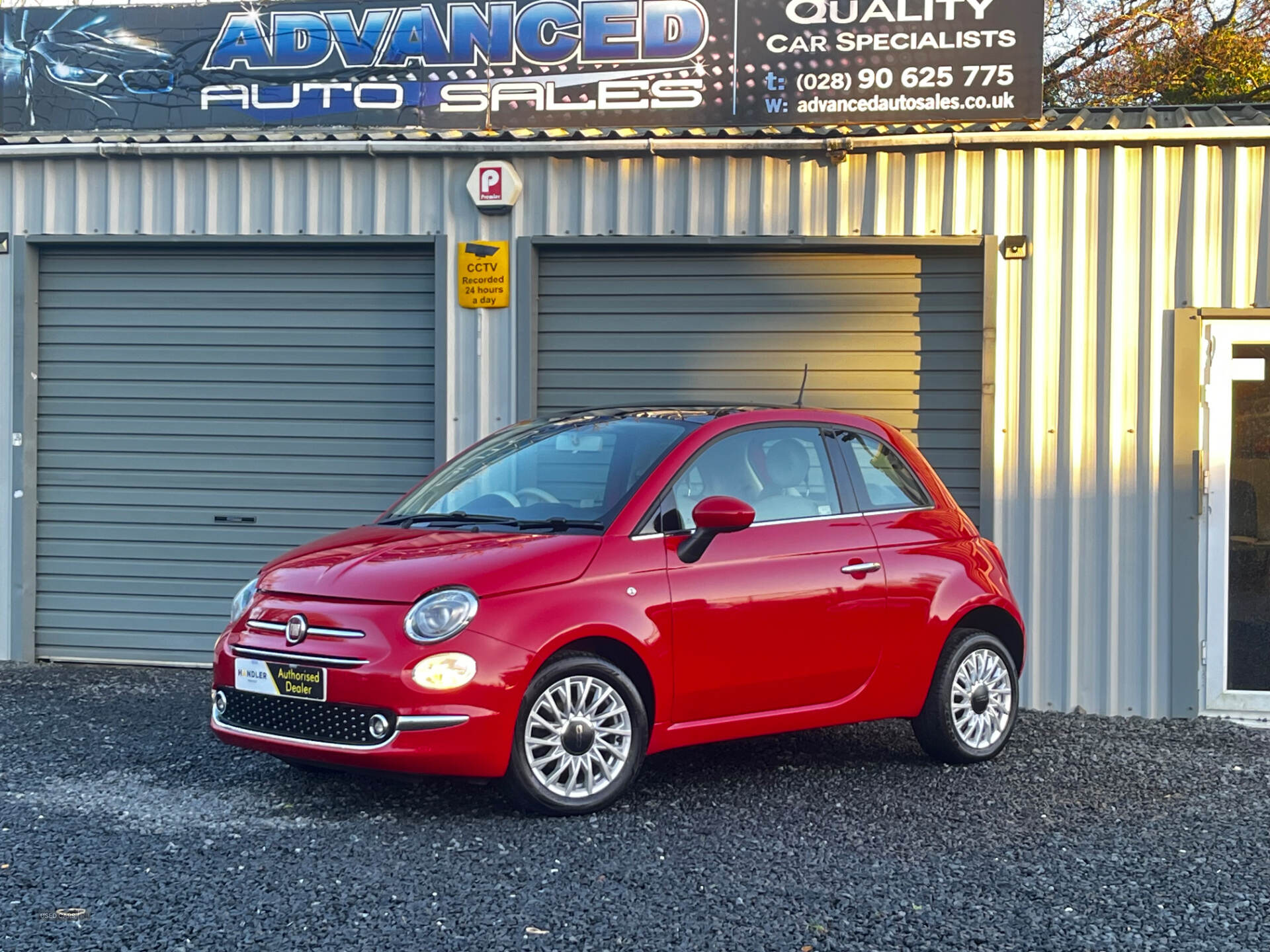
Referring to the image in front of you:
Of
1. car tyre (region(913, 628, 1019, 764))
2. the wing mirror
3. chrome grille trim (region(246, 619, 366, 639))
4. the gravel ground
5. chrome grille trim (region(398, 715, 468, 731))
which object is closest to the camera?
the gravel ground

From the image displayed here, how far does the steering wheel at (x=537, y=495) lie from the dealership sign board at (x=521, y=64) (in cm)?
378

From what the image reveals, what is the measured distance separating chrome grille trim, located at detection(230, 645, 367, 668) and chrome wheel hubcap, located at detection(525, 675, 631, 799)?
0.71 m

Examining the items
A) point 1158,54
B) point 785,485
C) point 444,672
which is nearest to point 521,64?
point 785,485

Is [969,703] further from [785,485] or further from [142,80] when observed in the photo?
[142,80]

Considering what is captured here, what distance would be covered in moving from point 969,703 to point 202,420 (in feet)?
18.3

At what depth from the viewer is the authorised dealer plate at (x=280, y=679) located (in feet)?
18.5

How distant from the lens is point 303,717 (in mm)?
5695

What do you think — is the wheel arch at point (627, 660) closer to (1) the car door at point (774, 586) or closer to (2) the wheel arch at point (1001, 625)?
(1) the car door at point (774, 586)

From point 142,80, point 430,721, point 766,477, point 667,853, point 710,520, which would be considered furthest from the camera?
point 142,80

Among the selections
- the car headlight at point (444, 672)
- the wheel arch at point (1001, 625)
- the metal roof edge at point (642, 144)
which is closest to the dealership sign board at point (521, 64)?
the metal roof edge at point (642, 144)

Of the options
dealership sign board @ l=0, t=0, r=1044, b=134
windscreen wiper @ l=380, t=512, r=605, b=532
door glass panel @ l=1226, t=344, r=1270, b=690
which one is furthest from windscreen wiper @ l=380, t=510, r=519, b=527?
door glass panel @ l=1226, t=344, r=1270, b=690

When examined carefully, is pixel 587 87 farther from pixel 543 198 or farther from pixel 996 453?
pixel 996 453

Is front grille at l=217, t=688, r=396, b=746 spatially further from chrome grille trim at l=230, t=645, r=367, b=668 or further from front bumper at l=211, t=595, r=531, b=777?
chrome grille trim at l=230, t=645, r=367, b=668

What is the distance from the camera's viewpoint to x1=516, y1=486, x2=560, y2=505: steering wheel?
6.36m
